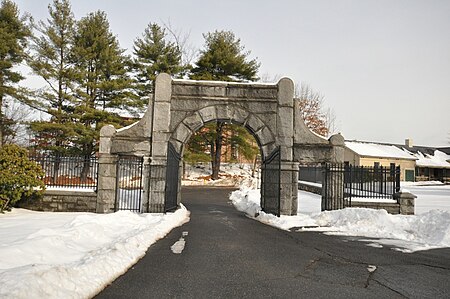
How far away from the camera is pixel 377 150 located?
1674 inches

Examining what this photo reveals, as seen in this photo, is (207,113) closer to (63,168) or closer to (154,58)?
(63,168)

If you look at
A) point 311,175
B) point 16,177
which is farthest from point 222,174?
point 16,177

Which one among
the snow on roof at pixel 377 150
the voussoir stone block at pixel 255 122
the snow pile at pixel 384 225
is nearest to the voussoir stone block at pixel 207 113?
the voussoir stone block at pixel 255 122

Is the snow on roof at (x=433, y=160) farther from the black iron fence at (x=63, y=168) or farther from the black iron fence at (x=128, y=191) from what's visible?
the black iron fence at (x=63, y=168)

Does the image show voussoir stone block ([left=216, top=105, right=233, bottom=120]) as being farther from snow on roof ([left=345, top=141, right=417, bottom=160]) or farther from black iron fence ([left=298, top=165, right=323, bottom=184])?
snow on roof ([left=345, top=141, right=417, bottom=160])

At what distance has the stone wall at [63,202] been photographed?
11.4 m

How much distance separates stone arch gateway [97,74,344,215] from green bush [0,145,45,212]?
2.50 metres

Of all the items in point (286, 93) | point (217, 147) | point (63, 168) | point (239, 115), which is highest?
point (286, 93)

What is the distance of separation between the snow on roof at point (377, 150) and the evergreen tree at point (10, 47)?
3653cm

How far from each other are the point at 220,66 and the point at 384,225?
23.7 metres

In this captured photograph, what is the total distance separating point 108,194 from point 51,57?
62.0 ft

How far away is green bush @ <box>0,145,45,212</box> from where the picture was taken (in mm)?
10633

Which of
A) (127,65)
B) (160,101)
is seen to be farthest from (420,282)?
(127,65)

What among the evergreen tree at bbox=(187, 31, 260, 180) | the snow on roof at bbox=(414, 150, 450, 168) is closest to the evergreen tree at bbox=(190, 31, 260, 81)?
the evergreen tree at bbox=(187, 31, 260, 180)
